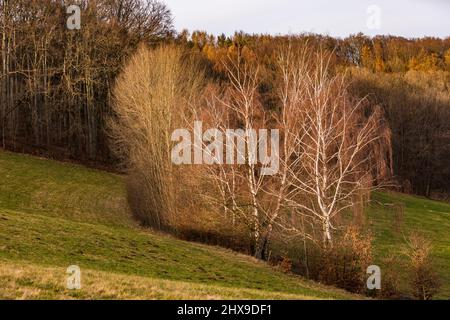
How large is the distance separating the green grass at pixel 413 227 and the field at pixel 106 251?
116 millimetres

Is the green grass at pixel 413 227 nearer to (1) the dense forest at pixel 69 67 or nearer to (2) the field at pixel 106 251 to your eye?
(2) the field at pixel 106 251

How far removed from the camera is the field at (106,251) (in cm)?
1088

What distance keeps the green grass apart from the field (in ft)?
0.38

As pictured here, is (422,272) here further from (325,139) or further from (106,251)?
(106,251)

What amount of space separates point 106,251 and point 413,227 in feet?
101

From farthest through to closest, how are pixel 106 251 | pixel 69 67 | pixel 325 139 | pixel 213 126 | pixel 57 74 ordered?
pixel 57 74 → pixel 69 67 → pixel 213 126 → pixel 325 139 → pixel 106 251

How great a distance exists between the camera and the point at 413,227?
41.3 meters

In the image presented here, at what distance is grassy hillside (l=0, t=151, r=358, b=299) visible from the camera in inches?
404

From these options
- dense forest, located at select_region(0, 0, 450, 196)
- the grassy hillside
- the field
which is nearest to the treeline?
dense forest, located at select_region(0, 0, 450, 196)

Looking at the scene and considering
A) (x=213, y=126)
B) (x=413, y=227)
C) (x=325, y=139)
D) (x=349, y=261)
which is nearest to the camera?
(x=349, y=261)

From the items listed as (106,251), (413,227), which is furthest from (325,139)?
(413,227)

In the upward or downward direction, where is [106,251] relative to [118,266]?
downward

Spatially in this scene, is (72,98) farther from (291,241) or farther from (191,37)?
(191,37)

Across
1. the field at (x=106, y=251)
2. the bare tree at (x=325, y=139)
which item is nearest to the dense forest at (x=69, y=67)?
the field at (x=106, y=251)
